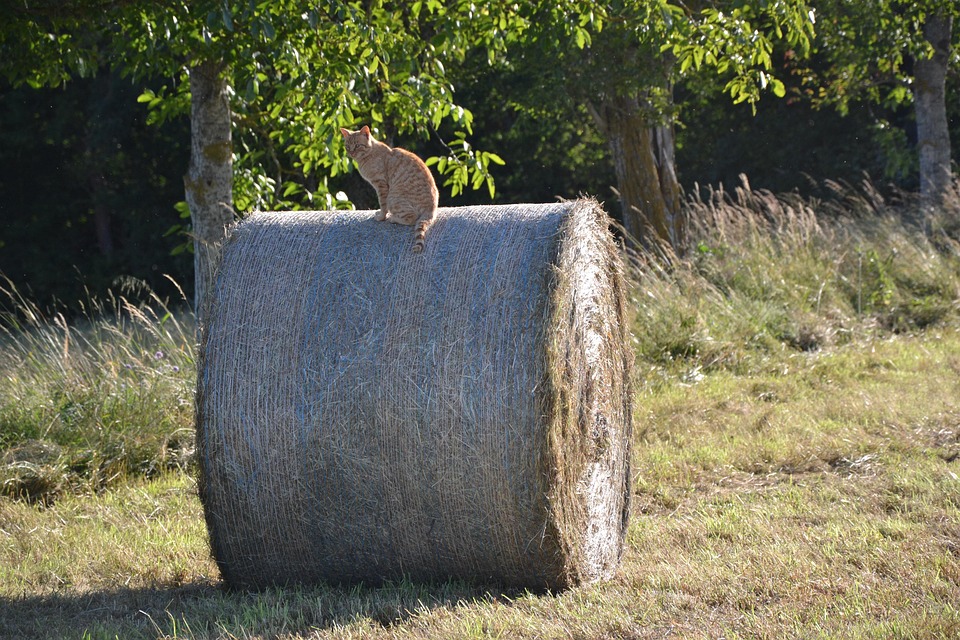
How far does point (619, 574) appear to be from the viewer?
4473 millimetres

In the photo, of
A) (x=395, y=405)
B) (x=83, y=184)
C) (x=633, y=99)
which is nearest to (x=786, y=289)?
(x=633, y=99)

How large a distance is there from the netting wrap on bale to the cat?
0.09 metres

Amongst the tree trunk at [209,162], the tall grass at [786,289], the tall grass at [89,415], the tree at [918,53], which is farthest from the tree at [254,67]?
the tree at [918,53]

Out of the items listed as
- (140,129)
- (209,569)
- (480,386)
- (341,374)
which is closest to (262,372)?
(341,374)

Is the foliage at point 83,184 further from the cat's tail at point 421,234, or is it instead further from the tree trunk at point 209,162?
the cat's tail at point 421,234

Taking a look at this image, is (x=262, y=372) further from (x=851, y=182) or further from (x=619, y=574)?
(x=851, y=182)

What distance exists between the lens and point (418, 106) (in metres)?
7.25

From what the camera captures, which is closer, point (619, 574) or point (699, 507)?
point (619, 574)

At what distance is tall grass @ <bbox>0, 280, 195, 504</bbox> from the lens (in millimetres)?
6234

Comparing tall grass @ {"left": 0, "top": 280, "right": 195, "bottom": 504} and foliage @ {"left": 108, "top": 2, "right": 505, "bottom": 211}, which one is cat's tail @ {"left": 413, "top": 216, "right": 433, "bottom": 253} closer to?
foliage @ {"left": 108, "top": 2, "right": 505, "bottom": 211}

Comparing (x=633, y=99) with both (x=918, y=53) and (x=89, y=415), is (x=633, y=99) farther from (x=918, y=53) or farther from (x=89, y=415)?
(x=89, y=415)

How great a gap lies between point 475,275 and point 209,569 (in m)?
1.90

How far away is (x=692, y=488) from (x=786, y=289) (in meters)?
5.11

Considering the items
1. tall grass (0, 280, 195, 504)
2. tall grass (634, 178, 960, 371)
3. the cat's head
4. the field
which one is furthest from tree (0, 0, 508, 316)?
tall grass (634, 178, 960, 371)
